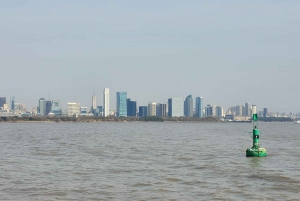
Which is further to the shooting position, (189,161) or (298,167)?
(189,161)

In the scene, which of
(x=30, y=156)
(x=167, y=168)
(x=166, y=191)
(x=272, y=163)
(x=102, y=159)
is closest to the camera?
(x=166, y=191)

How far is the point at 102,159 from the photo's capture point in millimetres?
44062

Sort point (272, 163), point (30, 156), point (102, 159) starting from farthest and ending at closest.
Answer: point (30, 156) → point (102, 159) → point (272, 163)

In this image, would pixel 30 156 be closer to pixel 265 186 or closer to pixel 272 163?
pixel 272 163

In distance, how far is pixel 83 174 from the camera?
3347cm

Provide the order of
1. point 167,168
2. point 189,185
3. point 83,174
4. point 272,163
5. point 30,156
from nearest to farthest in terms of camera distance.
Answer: point 189,185 → point 83,174 → point 167,168 → point 272,163 → point 30,156

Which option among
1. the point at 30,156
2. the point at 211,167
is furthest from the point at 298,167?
the point at 30,156

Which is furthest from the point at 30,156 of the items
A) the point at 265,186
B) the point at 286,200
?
the point at 286,200

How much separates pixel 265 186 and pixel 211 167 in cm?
916

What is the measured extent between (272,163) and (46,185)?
1956 centimetres

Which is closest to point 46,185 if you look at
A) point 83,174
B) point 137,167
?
point 83,174

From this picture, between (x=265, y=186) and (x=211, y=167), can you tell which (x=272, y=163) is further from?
(x=265, y=186)

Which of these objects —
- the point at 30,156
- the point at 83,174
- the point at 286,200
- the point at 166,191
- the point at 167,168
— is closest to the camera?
the point at 286,200

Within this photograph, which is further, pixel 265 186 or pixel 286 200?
pixel 265 186
